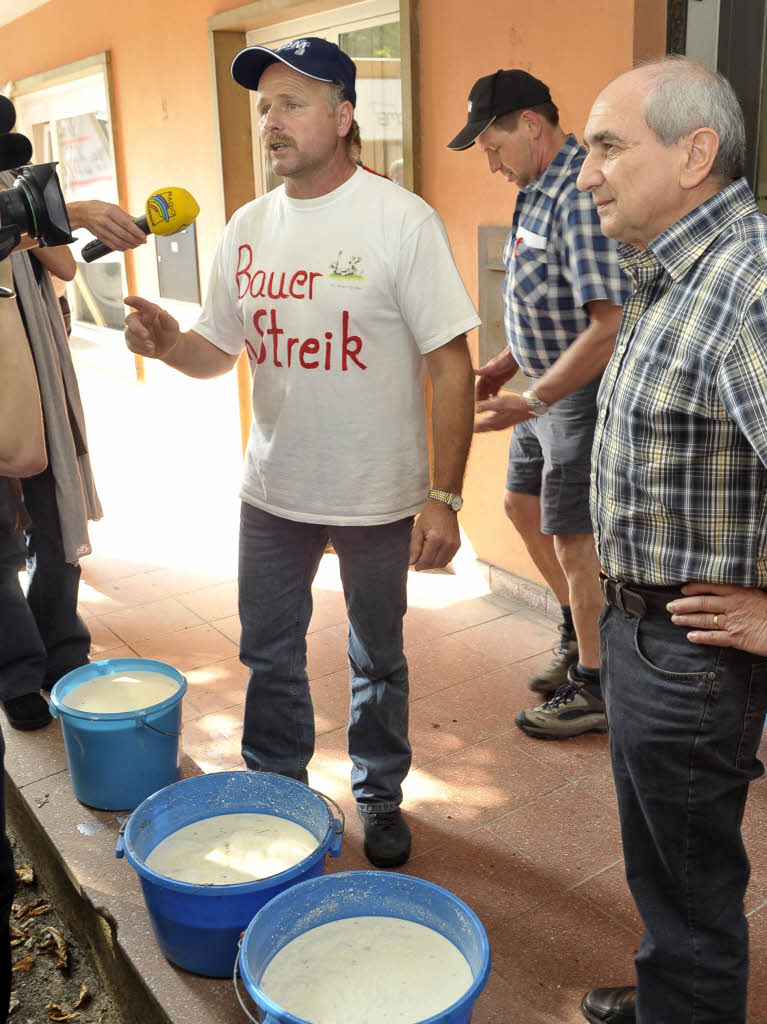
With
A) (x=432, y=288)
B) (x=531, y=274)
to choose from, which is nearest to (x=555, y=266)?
(x=531, y=274)

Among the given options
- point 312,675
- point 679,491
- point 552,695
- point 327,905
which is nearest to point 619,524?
point 679,491

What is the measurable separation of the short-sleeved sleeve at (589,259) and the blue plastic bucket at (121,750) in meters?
1.67

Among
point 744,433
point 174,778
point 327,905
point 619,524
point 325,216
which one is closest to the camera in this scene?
point 744,433

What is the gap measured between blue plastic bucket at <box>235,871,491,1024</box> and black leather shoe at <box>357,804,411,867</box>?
59 cm

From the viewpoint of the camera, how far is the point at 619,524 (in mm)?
1778

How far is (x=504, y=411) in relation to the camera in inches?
122

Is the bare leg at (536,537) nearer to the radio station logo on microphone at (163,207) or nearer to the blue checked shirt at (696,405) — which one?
the radio station logo on microphone at (163,207)

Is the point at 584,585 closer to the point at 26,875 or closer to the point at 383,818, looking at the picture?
the point at 383,818

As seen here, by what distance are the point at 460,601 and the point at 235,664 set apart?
1112mm

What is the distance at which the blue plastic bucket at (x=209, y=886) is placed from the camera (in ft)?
6.99

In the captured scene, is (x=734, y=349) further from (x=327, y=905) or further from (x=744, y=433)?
(x=327, y=905)

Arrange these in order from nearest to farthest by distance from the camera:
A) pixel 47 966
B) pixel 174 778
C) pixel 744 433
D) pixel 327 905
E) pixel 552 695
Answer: pixel 744 433, pixel 327 905, pixel 47 966, pixel 174 778, pixel 552 695

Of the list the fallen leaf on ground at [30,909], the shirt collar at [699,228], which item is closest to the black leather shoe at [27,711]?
the fallen leaf on ground at [30,909]

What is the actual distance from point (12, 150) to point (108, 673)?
174cm
